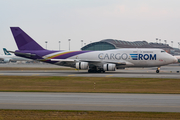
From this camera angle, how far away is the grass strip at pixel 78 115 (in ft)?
40.4

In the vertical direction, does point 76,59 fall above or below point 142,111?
above

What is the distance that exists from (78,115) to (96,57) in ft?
121

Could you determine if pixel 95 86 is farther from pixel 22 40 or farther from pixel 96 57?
pixel 22 40

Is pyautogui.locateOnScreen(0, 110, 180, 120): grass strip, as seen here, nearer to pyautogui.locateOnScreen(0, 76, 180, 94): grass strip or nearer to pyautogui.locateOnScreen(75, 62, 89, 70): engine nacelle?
pyautogui.locateOnScreen(0, 76, 180, 94): grass strip

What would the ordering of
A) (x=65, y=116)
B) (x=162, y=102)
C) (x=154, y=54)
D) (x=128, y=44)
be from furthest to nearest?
1. (x=128, y=44)
2. (x=154, y=54)
3. (x=162, y=102)
4. (x=65, y=116)

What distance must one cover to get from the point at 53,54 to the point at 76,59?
4.80m

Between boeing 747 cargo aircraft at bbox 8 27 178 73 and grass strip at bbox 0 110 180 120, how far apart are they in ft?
108

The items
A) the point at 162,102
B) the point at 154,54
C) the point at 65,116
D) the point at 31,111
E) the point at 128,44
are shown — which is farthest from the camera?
the point at 128,44

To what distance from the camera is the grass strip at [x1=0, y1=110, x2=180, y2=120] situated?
12324 millimetres

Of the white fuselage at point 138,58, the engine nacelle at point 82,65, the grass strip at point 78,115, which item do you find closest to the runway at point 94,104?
the grass strip at point 78,115

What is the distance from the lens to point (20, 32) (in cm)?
5047

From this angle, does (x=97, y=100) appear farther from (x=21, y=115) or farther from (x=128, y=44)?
(x=128, y=44)

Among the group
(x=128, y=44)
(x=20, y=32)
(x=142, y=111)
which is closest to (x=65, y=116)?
(x=142, y=111)

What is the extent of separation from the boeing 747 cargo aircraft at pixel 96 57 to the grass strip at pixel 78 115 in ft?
108
